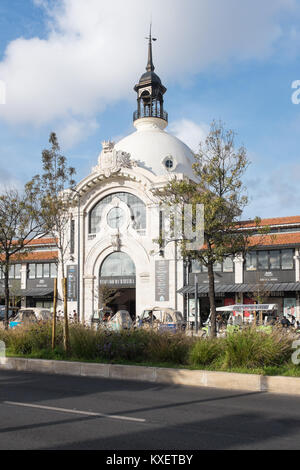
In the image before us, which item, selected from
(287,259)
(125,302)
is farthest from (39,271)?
(287,259)

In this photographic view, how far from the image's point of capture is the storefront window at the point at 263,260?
117 ft

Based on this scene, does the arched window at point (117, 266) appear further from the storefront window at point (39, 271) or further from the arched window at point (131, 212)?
the storefront window at point (39, 271)

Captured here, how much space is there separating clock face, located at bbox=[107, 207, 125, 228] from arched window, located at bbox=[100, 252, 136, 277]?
98.1 inches

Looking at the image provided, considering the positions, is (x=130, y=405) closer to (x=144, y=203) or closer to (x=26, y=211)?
(x=26, y=211)

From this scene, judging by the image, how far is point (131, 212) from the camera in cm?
4206

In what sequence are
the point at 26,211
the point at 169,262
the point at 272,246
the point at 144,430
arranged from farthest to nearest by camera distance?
the point at 169,262
the point at 272,246
the point at 26,211
the point at 144,430

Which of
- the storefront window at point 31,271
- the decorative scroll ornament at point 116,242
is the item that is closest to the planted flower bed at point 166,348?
the decorative scroll ornament at point 116,242

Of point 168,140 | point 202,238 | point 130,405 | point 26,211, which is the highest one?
point 168,140

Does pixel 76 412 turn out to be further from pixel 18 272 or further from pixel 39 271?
pixel 18 272

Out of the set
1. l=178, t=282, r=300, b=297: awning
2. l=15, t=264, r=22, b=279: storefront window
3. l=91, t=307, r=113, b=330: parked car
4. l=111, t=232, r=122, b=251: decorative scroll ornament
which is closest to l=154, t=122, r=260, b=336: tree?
l=91, t=307, r=113, b=330: parked car

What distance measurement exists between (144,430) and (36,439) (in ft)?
4.51

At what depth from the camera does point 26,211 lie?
21.0 metres

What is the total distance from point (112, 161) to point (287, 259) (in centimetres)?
1663
